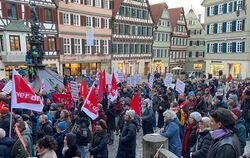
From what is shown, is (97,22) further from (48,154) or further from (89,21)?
(48,154)

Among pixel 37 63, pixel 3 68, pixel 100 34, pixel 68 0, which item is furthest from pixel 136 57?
pixel 37 63

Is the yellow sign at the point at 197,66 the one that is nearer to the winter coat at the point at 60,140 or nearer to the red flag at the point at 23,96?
the red flag at the point at 23,96

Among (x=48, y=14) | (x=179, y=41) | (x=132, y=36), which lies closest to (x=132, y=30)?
(x=132, y=36)

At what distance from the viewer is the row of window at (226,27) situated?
111 ft

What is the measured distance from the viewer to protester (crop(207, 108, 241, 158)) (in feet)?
10.4

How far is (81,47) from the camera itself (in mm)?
34094

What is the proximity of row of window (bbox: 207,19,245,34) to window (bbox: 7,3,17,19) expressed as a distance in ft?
90.2

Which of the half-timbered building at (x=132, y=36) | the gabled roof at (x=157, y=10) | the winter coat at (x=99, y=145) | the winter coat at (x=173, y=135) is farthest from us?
the gabled roof at (x=157, y=10)

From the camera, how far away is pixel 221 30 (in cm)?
3712

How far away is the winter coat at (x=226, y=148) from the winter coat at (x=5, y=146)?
398cm

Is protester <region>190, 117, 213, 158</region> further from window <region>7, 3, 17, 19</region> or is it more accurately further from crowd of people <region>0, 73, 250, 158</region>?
window <region>7, 3, 17, 19</region>

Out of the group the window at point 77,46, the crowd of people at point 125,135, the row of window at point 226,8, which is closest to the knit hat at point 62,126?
the crowd of people at point 125,135

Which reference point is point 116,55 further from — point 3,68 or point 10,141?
point 10,141

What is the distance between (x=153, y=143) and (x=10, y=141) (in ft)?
9.69
